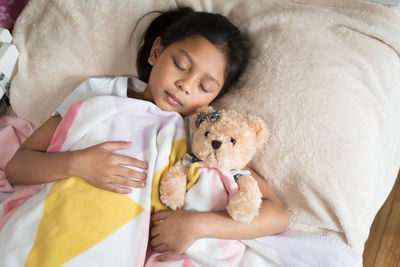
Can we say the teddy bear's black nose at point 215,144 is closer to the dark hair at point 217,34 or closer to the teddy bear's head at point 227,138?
the teddy bear's head at point 227,138

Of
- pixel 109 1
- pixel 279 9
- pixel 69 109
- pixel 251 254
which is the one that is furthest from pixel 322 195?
pixel 109 1

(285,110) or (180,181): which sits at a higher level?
(285,110)

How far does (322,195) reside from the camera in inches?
33.3

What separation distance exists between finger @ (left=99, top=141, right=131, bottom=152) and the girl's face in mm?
167

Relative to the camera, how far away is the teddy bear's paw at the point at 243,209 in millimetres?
762

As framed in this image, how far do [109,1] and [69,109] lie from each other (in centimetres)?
39

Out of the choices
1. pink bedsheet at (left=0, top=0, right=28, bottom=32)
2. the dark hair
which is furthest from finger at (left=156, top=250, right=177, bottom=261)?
pink bedsheet at (left=0, top=0, right=28, bottom=32)

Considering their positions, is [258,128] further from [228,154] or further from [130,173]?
[130,173]

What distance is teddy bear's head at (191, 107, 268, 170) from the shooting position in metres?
0.76

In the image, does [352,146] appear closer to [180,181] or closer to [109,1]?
[180,181]

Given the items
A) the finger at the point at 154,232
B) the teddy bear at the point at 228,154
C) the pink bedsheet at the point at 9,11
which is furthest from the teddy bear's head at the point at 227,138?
the pink bedsheet at the point at 9,11

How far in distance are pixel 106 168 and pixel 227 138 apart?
32 cm

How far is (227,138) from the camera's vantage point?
756 mm

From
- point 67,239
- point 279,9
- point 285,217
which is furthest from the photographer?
point 279,9
